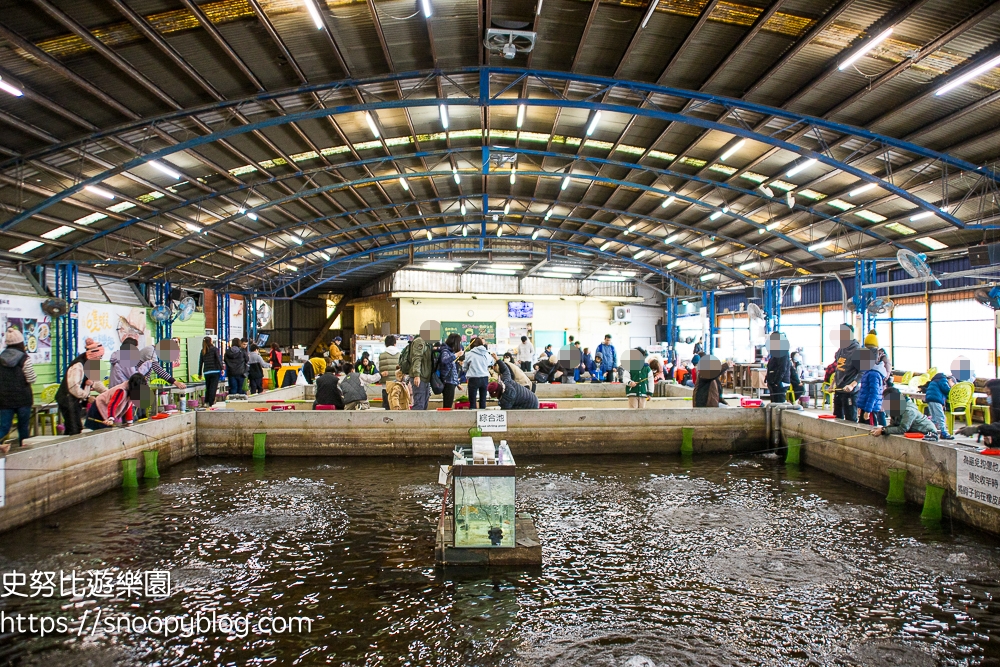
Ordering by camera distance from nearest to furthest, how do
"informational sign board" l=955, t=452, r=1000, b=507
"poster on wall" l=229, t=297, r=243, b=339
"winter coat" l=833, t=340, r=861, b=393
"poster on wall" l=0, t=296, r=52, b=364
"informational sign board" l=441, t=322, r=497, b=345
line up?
"informational sign board" l=955, t=452, r=1000, b=507 → "winter coat" l=833, t=340, r=861, b=393 → "poster on wall" l=0, t=296, r=52, b=364 → "poster on wall" l=229, t=297, r=243, b=339 → "informational sign board" l=441, t=322, r=497, b=345

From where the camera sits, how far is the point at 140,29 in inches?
324

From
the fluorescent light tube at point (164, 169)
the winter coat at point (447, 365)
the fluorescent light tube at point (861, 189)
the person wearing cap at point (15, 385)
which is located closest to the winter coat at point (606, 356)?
the fluorescent light tube at point (861, 189)

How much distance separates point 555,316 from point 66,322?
67.0 feet

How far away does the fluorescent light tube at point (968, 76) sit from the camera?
8344 millimetres

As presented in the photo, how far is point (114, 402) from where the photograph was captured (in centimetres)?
816

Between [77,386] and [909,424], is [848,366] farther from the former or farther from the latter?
[77,386]

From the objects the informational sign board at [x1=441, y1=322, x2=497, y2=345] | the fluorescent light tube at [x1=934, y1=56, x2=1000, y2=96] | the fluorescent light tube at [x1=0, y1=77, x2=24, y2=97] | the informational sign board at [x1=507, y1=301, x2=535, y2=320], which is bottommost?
the informational sign board at [x1=441, y1=322, x2=497, y2=345]

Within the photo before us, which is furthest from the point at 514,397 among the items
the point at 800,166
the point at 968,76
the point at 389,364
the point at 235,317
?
the point at 235,317

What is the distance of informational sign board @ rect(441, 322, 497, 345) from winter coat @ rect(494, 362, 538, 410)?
18.1 metres

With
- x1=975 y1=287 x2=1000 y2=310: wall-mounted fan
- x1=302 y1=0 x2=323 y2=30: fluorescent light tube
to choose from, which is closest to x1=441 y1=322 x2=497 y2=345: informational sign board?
x1=975 y1=287 x2=1000 y2=310: wall-mounted fan

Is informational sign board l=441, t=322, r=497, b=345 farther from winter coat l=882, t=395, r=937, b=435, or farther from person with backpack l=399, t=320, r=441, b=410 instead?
winter coat l=882, t=395, r=937, b=435

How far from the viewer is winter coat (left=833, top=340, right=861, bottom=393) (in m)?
8.73

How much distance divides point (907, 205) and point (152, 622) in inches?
705

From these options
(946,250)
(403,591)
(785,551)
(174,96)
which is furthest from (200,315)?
(946,250)
